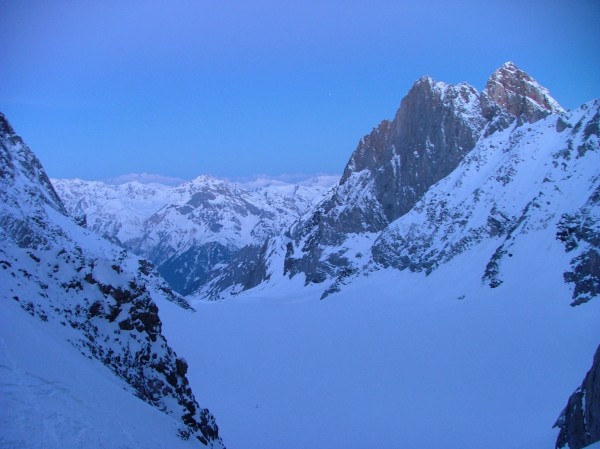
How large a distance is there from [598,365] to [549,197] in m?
75.9

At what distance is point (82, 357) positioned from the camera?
1769 centimetres

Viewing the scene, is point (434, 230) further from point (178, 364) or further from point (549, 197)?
point (178, 364)

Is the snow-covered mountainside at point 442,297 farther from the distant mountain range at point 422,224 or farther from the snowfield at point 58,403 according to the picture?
the snowfield at point 58,403

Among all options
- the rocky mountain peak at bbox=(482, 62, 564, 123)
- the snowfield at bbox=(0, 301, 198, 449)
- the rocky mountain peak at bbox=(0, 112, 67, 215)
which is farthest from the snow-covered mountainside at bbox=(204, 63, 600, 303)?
the rocky mountain peak at bbox=(0, 112, 67, 215)

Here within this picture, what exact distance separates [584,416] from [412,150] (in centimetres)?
12311

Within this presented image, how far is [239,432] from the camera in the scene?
131ft

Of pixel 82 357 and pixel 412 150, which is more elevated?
pixel 412 150

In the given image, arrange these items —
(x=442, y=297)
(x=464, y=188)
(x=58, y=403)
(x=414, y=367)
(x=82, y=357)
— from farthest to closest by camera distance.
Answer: (x=464, y=188) → (x=442, y=297) → (x=414, y=367) → (x=82, y=357) → (x=58, y=403)

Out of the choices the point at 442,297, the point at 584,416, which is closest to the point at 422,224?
the point at 442,297

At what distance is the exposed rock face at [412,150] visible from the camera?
413 ft

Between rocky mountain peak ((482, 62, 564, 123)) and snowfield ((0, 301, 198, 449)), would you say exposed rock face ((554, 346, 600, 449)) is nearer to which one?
snowfield ((0, 301, 198, 449))

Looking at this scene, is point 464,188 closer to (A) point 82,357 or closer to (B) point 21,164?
(B) point 21,164

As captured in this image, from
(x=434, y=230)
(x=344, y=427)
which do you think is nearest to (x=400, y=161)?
(x=434, y=230)

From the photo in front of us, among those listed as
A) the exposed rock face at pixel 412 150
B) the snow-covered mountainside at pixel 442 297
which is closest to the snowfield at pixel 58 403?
the snow-covered mountainside at pixel 442 297
